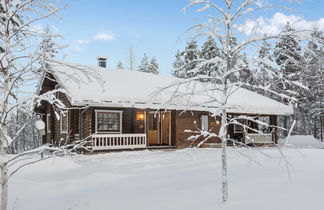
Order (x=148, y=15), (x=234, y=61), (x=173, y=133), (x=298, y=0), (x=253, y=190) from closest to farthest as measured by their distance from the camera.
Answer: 1. (x=298, y=0)
2. (x=234, y=61)
3. (x=253, y=190)
4. (x=173, y=133)
5. (x=148, y=15)

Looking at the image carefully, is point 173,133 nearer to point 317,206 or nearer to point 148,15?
point 148,15

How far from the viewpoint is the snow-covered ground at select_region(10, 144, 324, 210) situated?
659cm

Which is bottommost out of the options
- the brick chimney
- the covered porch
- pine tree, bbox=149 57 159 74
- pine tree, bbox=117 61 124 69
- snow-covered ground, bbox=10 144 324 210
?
snow-covered ground, bbox=10 144 324 210

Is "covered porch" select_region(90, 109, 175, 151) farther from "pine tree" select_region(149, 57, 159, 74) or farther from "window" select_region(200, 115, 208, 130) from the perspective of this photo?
"pine tree" select_region(149, 57, 159, 74)

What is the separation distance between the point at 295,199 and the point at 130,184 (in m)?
4.72

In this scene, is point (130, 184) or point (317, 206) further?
point (130, 184)

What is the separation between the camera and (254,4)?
618cm

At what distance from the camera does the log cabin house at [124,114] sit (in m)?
15.7

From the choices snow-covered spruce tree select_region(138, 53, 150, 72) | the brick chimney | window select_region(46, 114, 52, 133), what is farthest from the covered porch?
snow-covered spruce tree select_region(138, 53, 150, 72)

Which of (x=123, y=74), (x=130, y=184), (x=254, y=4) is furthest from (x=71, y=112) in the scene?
(x=254, y=4)

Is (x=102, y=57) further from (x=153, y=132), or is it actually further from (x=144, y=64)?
(x=144, y=64)

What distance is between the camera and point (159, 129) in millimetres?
20844

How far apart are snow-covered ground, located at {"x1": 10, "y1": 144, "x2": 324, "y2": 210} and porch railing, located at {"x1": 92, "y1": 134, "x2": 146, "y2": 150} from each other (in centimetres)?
332

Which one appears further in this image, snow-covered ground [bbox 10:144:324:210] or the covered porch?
the covered porch
